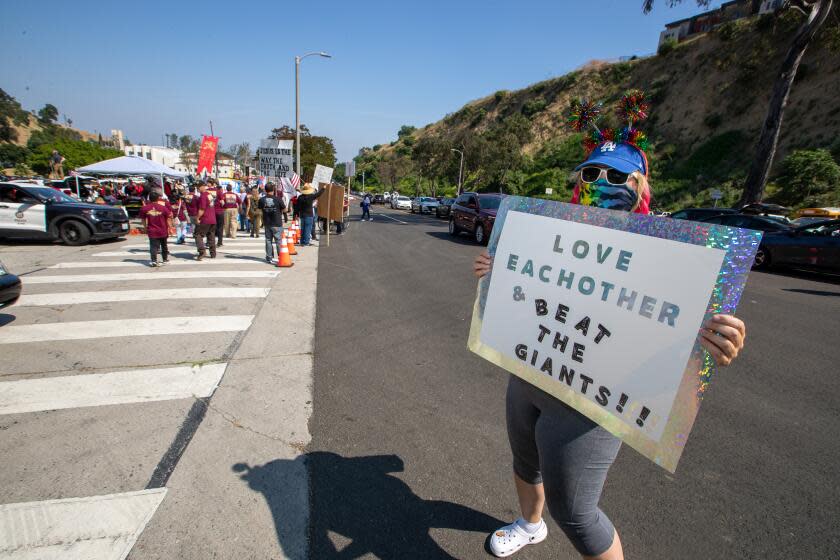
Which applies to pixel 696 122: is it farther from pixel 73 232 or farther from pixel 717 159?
pixel 73 232

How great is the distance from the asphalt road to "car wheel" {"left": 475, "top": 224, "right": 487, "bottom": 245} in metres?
9.20

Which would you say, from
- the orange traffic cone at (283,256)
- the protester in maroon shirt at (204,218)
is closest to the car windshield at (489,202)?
the orange traffic cone at (283,256)

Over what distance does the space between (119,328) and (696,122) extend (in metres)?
43.0

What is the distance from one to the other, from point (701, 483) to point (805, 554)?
557 millimetres

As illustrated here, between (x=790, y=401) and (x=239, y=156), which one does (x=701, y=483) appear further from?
(x=239, y=156)

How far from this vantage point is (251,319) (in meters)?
5.42

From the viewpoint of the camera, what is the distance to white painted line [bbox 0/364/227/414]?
10.7 ft

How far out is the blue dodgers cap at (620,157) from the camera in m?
1.57

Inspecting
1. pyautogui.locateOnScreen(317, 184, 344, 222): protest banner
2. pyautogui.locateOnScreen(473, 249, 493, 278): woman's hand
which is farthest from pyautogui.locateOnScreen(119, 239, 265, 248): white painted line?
pyautogui.locateOnScreen(473, 249, 493, 278): woman's hand

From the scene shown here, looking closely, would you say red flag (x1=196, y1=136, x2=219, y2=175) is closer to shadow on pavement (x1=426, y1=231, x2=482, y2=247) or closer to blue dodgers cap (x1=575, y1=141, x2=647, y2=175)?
shadow on pavement (x1=426, y1=231, x2=482, y2=247)

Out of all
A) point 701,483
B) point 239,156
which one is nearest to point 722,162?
point 701,483

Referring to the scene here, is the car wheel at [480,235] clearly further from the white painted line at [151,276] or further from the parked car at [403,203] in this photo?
the parked car at [403,203]

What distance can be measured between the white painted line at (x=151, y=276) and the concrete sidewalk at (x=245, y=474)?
13.4 feet

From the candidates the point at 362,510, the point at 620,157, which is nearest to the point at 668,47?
the point at 620,157
